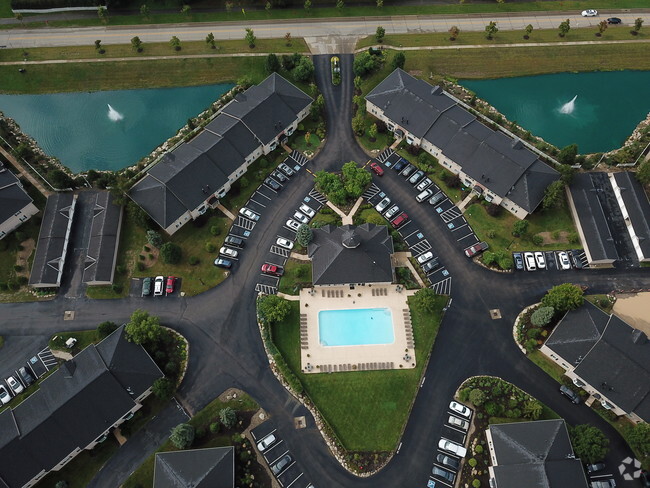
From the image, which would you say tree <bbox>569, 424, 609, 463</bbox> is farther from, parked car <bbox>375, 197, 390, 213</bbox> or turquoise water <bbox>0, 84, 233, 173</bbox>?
turquoise water <bbox>0, 84, 233, 173</bbox>

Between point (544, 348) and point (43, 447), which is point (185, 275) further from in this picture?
point (544, 348)

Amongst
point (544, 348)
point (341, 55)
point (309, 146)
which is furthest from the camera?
point (341, 55)

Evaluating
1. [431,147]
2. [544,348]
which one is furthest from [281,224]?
[544,348]

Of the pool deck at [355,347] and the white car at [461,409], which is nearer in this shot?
the white car at [461,409]

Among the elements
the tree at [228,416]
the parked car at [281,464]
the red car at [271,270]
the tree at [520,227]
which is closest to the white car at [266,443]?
the parked car at [281,464]

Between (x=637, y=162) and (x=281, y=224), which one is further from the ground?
(x=637, y=162)

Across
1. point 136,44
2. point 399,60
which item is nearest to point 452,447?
point 399,60

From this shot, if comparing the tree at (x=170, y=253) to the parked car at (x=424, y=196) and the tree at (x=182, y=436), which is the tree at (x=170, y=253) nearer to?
the tree at (x=182, y=436)
